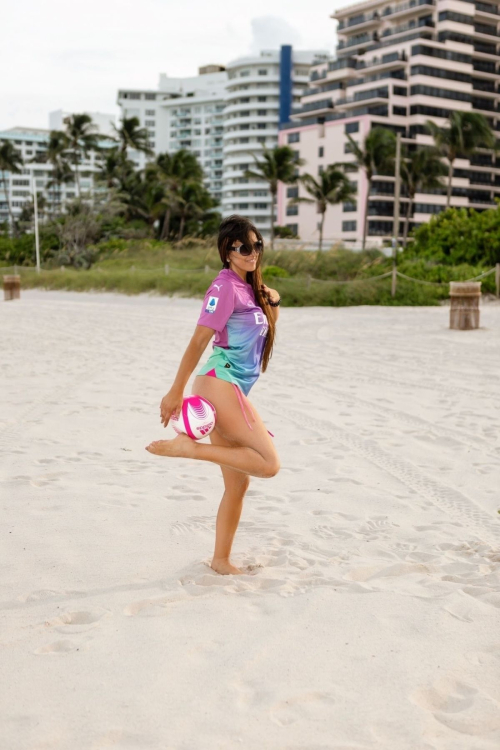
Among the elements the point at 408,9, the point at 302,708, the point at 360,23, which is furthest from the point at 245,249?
the point at 360,23

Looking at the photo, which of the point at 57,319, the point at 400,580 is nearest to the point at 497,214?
the point at 57,319

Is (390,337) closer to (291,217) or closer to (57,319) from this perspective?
(57,319)

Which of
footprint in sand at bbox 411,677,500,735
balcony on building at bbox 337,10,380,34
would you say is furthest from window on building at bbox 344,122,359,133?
footprint in sand at bbox 411,677,500,735

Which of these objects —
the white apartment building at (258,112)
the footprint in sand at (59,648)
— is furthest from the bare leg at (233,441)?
the white apartment building at (258,112)

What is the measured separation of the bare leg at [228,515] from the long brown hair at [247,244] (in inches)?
20.5

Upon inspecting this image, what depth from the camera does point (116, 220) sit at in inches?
2106

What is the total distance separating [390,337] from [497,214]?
12.4 m

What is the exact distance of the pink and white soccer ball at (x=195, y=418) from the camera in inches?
131

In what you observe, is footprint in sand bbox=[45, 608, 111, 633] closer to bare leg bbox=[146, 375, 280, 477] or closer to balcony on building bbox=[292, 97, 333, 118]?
bare leg bbox=[146, 375, 280, 477]

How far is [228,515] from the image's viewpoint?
12.0 ft

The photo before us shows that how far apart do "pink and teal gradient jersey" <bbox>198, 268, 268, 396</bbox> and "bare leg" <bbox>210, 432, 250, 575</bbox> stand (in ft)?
1.00

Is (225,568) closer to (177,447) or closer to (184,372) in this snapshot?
(177,447)

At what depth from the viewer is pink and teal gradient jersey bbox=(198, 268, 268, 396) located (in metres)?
3.34

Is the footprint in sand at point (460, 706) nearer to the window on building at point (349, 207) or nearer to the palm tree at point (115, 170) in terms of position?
the palm tree at point (115, 170)
